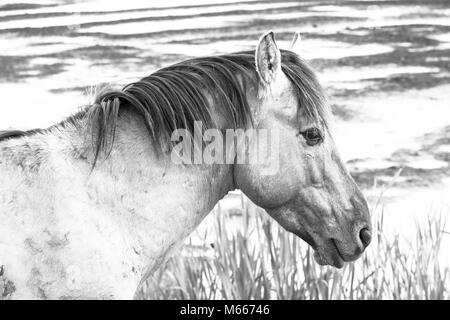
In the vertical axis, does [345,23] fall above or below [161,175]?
above

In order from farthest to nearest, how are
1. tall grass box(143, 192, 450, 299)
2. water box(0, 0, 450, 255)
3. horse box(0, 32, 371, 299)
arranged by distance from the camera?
water box(0, 0, 450, 255)
tall grass box(143, 192, 450, 299)
horse box(0, 32, 371, 299)

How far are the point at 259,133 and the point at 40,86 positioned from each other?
21.0 feet

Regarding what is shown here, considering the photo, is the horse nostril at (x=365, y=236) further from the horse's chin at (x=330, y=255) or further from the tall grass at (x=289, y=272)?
the tall grass at (x=289, y=272)

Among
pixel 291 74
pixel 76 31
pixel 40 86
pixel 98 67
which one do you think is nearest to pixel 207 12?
pixel 76 31

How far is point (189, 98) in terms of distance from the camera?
9.08 feet

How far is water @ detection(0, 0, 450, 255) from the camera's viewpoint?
6953mm

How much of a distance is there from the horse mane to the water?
8.56ft

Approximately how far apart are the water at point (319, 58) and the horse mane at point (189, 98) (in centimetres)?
261

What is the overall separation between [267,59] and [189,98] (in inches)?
10.8

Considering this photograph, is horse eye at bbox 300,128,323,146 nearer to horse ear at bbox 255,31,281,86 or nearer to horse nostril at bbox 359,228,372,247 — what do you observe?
horse ear at bbox 255,31,281,86

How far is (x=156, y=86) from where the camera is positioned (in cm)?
279

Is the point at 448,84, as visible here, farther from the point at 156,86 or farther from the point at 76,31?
the point at 156,86

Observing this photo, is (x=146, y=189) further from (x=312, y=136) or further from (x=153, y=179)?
(x=312, y=136)

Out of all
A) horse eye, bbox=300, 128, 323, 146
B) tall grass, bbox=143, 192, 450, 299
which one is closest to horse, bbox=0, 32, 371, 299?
horse eye, bbox=300, 128, 323, 146
